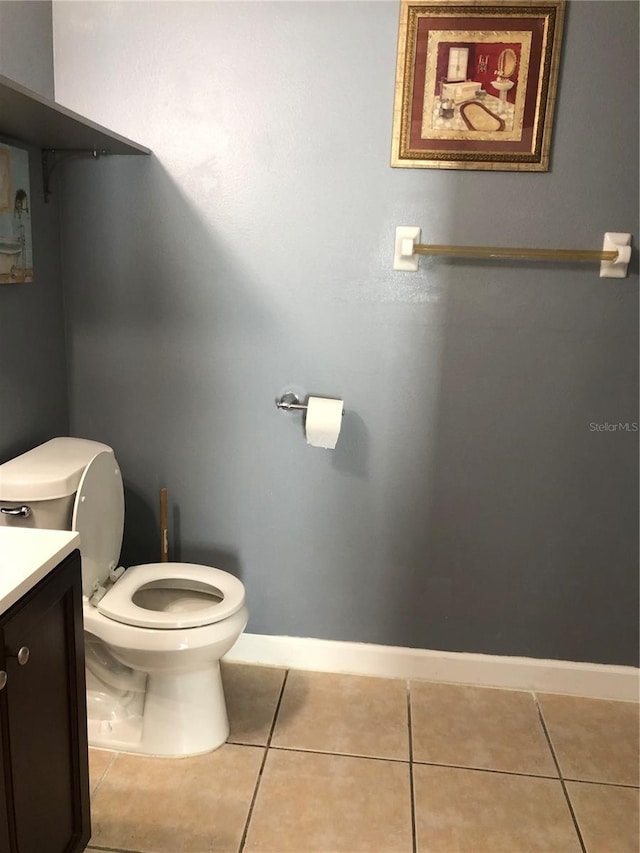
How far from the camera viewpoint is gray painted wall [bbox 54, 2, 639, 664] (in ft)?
6.59

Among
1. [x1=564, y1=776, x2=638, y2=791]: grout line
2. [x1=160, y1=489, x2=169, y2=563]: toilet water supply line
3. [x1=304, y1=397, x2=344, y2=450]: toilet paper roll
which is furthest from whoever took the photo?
[x1=160, y1=489, x2=169, y2=563]: toilet water supply line

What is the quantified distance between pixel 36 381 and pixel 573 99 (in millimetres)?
1725

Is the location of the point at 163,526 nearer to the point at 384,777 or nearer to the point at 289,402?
the point at 289,402

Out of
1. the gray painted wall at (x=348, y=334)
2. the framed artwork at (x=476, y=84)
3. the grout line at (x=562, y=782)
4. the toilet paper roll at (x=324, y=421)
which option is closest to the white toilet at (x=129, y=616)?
the gray painted wall at (x=348, y=334)

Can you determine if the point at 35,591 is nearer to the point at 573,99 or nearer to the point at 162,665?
the point at 162,665

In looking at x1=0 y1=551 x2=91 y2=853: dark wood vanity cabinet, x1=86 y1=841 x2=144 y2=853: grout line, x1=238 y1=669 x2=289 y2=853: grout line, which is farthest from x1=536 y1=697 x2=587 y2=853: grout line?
x1=0 y1=551 x2=91 y2=853: dark wood vanity cabinet

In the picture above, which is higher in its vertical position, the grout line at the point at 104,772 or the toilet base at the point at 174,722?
the toilet base at the point at 174,722

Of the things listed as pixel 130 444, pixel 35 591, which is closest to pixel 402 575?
pixel 130 444

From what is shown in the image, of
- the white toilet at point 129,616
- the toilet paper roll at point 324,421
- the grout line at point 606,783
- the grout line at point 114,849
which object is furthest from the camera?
the toilet paper roll at point 324,421

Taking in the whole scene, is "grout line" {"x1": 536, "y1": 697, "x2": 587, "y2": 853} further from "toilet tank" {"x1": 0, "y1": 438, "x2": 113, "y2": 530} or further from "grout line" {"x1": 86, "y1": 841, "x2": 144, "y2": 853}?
"toilet tank" {"x1": 0, "y1": 438, "x2": 113, "y2": 530}

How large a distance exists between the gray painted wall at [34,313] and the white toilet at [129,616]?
0.12m

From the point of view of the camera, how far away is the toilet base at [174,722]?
6.45 feet

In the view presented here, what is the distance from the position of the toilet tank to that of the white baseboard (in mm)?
883

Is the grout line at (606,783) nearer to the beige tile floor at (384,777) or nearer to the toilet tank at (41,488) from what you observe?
the beige tile floor at (384,777)
